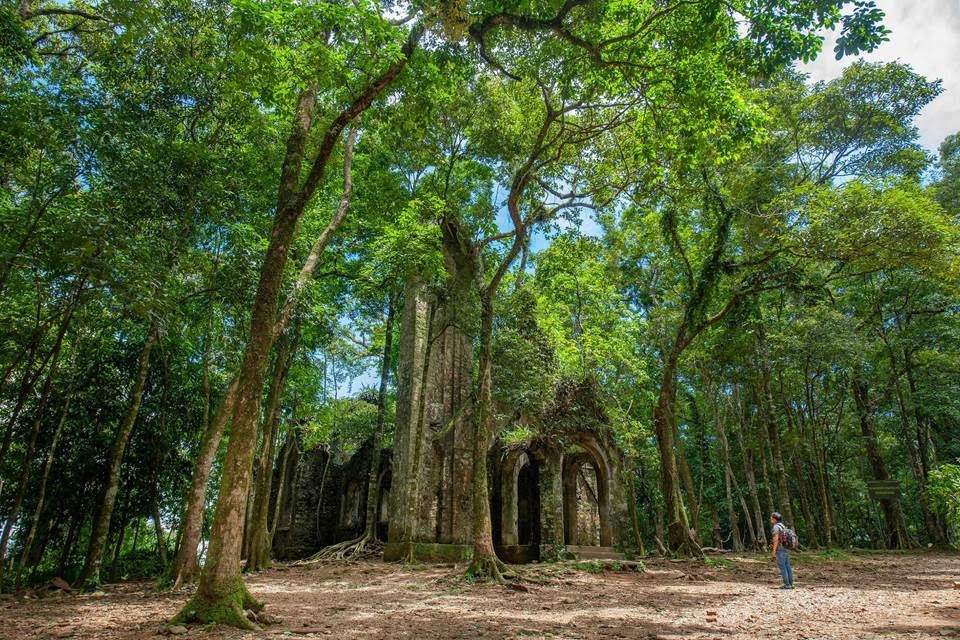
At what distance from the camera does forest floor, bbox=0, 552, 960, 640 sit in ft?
18.9

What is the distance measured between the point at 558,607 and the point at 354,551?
11.3 m

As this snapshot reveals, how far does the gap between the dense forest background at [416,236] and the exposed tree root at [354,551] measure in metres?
4.02

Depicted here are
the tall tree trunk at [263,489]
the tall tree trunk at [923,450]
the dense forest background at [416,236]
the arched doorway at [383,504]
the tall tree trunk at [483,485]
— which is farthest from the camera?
the arched doorway at [383,504]

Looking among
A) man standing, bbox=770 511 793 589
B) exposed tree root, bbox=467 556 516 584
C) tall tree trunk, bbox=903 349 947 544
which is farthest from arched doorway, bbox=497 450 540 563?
tall tree trunk, bbox=903 349 947 544

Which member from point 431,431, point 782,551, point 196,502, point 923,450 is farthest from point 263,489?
point 923,450

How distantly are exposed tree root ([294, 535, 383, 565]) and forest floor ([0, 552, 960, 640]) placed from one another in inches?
175

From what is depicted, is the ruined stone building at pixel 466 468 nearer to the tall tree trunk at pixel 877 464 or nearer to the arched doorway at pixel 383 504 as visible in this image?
the arched doorway at pixel 383 504

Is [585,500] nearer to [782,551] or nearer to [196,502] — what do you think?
[782,551]

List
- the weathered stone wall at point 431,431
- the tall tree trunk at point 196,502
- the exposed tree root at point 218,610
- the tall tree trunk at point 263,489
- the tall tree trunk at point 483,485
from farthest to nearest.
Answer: the weathered stone wall at point 431,431
the tall tree trunk at point 263,489
the tall tree trunk at point 483,485
the tall tree trunk at point 196,502
the exposed tree root at point 218,610

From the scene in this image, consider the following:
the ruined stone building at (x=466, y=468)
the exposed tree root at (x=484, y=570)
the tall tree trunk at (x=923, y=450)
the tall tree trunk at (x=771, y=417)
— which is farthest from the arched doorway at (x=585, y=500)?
the tall tree trunk at (x=923, y=450)

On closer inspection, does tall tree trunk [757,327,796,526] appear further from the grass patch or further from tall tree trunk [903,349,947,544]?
the grass patch

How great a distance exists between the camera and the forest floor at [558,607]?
18.9ft

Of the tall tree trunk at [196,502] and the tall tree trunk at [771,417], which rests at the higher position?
the tall tree trunk at [771,417]

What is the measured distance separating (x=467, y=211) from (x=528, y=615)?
13.3 meters
